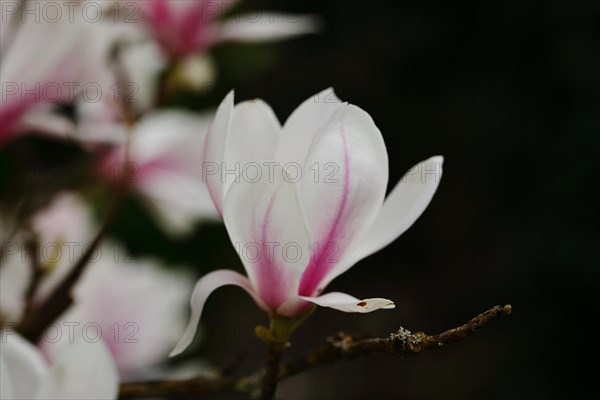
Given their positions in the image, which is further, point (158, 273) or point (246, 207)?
point (158, 273)

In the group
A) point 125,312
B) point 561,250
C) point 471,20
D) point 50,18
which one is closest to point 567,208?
point 561,250

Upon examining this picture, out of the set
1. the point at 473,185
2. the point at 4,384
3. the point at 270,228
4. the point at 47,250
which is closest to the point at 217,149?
the point at 270,228

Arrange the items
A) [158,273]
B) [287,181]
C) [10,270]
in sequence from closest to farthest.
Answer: [287,181], [10,270], [158,273]

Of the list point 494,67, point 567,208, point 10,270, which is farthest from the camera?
point 494,67

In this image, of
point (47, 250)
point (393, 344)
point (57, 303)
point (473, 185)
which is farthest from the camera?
point (473, 185)

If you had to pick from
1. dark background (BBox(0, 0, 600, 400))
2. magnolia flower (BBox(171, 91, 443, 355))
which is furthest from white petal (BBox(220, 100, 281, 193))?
dark background (BBox(0, 0, 600, 400))

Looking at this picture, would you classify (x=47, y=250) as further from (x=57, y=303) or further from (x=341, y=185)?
(x=341, y=185)

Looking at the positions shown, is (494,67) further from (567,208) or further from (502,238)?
(567,208)
